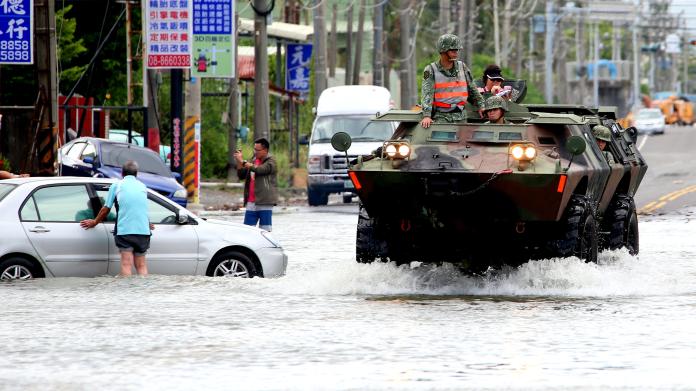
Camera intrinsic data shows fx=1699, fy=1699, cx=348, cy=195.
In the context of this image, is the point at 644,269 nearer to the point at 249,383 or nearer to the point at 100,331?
the point at 100,331

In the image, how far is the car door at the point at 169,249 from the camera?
18047mm

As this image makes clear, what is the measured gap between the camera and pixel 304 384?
35.4 ft

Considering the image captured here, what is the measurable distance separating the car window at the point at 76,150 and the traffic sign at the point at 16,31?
558cm

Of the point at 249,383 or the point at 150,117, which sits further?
the point at 150,117

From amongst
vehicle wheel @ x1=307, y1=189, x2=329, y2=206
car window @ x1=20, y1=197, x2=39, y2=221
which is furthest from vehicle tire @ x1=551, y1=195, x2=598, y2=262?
vehicle wheel @ x1=307, y1=189, x2=329, y2=206

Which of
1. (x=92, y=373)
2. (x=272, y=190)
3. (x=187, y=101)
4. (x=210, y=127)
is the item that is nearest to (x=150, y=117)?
(x=187, y=101)

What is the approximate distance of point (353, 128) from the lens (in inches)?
1467

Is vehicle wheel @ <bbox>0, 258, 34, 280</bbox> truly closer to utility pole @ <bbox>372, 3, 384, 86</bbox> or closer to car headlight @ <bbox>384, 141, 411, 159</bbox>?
car headlight @ <bbox>384, 141, 411, 159</bbox>

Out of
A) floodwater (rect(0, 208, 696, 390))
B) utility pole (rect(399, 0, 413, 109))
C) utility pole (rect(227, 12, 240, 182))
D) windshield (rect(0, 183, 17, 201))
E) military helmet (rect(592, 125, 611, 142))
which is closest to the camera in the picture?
floodwater (rect(0, 208, 696, 390))

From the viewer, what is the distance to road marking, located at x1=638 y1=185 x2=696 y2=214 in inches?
1351

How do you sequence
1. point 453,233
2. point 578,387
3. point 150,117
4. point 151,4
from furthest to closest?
point 150,117 → point 151,4 → point 453,233 → point 578,387

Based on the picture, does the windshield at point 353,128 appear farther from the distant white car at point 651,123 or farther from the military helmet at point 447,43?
the distant white car at point 651,123

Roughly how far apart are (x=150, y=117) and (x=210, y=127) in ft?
33.0

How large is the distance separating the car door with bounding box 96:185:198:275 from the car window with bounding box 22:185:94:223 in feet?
0.74
